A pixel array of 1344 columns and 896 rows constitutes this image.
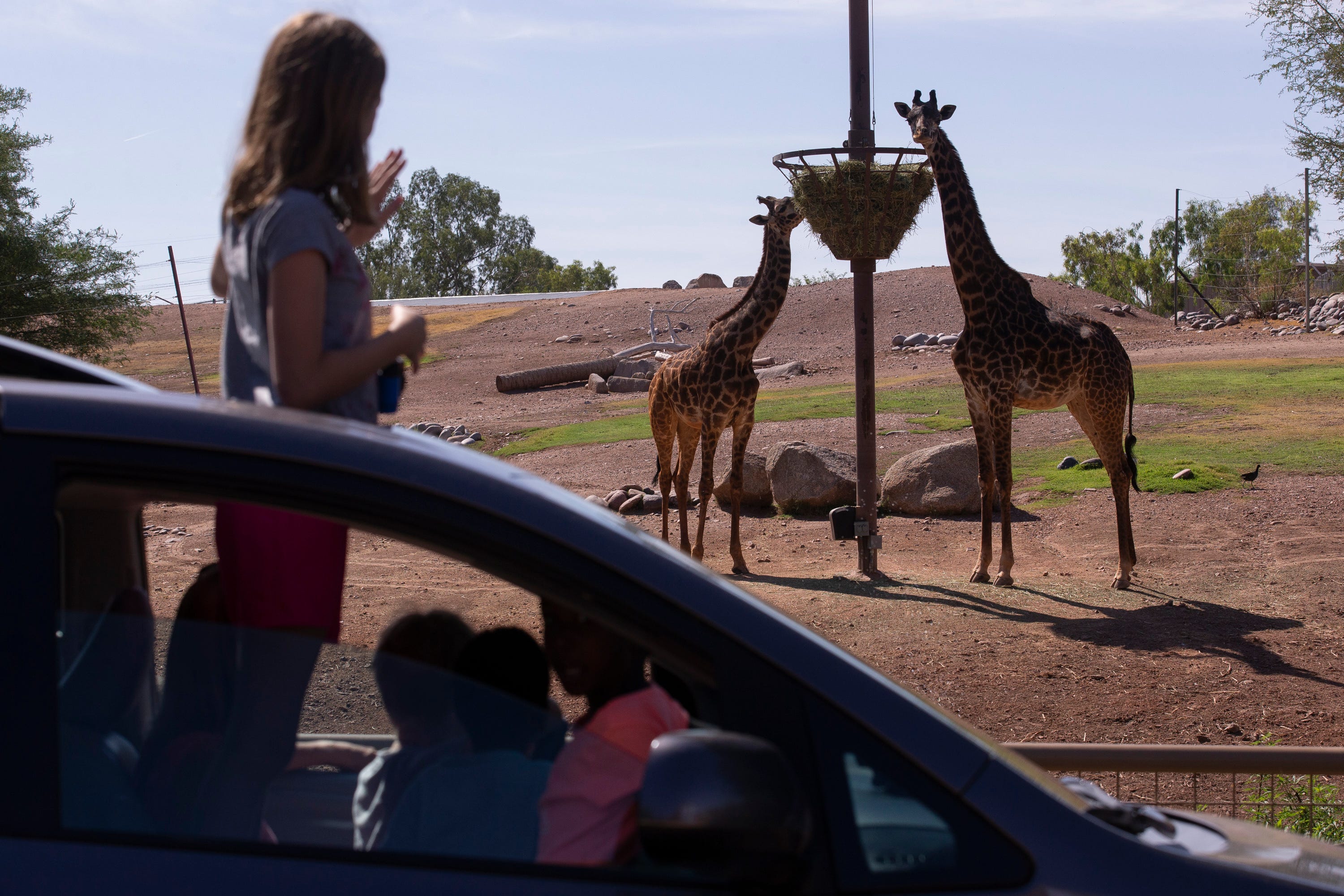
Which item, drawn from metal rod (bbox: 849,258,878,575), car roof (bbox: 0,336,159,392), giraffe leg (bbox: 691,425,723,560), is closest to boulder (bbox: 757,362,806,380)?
giraffe leg (bbox: 691,425,723,560)

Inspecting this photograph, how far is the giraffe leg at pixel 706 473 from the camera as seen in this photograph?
1058 cm

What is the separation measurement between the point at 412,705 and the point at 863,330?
8.35 metres

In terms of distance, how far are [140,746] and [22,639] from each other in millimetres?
322

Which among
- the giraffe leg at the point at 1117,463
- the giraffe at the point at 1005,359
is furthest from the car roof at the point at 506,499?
the giraffe leg at the point at 1117,463

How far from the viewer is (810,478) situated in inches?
504

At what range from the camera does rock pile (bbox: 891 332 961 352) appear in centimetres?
3294

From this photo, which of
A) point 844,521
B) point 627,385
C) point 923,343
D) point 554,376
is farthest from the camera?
point 923,343

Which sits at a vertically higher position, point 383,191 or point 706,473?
point 383,191

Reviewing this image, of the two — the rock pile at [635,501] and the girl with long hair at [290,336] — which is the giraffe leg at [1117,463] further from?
the girl with long hair at [290,336]

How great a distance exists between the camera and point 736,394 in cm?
1043

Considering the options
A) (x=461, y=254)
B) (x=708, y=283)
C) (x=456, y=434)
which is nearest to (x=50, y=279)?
(x=456, y=434)

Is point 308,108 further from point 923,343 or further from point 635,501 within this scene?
point 923,343

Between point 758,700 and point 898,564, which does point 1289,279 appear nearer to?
point 898,564

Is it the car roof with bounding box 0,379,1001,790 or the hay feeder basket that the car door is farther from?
the hay feeder basket
